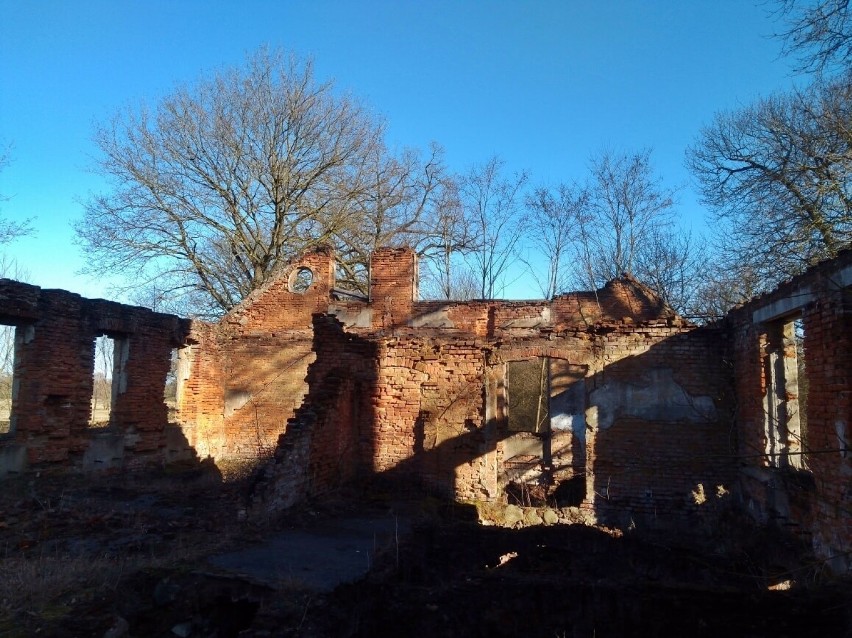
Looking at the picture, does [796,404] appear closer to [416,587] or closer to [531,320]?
[416,587]

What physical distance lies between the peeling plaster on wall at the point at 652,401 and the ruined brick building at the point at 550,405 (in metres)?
0.02

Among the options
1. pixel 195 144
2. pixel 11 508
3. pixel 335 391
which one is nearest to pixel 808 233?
pixel 335 391

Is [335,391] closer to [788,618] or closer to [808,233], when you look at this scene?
[788,618]

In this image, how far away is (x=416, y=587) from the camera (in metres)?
5.93

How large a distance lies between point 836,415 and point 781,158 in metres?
11.1

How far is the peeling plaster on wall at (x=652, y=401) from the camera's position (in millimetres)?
10297

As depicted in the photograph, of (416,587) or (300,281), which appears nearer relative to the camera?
(416,587)

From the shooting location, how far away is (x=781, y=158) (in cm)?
1524

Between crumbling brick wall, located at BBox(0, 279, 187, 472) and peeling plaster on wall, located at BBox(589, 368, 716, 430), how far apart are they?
397 inches

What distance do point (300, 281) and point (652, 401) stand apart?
1039 centimetres

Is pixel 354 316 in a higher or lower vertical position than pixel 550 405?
higher

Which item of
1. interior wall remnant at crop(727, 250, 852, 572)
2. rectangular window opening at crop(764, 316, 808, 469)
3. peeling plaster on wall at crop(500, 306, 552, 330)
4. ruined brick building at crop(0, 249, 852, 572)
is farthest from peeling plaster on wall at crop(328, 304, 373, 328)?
rectangular window opening at crop(764, 316, 808, 469)

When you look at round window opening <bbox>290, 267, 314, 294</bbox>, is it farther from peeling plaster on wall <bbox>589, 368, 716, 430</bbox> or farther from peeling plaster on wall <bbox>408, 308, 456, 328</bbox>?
peeling plaster on wall <bbox>589, 368, 716, 430</bbox>

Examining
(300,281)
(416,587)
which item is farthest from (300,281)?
(416,587)
